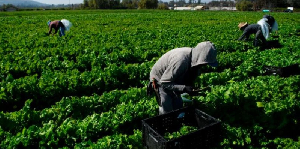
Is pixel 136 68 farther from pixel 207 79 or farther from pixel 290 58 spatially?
pixel 290 58

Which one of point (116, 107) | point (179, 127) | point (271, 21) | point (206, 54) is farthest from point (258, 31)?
point (206, 54)

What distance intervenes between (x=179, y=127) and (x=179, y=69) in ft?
5.32

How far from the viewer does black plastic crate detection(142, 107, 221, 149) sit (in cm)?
388

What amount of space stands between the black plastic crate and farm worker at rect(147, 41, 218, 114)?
0.32m

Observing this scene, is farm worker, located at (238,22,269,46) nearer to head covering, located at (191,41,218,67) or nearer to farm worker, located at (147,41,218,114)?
farm worker, located at (147,41,218,114)

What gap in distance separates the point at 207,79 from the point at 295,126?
2976 mm

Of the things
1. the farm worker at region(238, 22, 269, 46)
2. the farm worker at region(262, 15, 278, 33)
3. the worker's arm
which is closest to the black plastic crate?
the worker's arm

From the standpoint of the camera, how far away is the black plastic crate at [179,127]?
12.7 feet

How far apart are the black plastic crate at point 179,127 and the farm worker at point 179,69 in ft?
1.06

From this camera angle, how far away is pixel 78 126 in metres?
4.87

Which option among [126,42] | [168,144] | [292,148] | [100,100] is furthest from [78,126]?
[126,42]

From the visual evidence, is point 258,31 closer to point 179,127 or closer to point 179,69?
point 179,127

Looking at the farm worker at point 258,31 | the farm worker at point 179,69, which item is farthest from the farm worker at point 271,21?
the farm worker at point 179,69

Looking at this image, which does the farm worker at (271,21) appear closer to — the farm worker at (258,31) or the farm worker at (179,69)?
the farm worker at (258,31)
